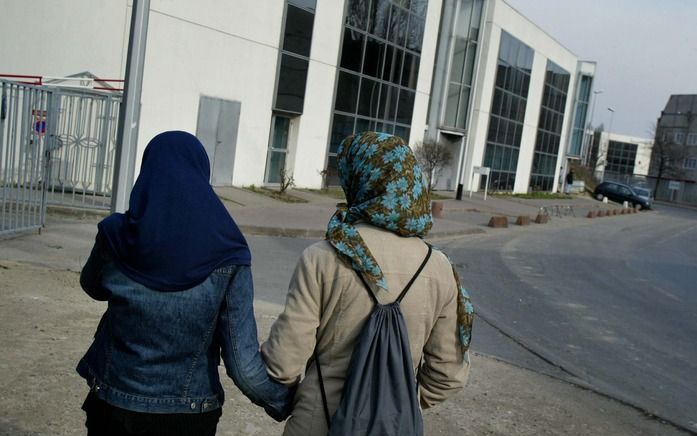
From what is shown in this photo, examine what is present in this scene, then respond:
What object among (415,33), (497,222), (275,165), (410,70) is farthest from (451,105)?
(275,165)

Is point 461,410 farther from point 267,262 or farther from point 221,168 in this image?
→ point 221,168

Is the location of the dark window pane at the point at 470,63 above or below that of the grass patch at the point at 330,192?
above

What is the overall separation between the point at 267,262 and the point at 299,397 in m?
9.24

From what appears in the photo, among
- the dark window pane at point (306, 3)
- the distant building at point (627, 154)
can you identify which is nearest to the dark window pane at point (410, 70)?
the dark window pane at point (306, 3)

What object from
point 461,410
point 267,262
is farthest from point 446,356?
point 267,262

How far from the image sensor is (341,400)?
250 centimetres

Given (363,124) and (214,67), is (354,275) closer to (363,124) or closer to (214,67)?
(214,67)

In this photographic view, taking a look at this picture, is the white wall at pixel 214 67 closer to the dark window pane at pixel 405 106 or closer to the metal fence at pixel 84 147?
the metal fence at pixel 84 147

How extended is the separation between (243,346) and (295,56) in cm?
2270

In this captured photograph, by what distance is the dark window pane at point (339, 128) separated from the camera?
90.8 ft

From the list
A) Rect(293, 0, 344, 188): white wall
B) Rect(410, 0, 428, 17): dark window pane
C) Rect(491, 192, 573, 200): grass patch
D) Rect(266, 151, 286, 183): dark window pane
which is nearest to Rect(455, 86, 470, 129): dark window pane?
Rect(491, 192, 573, 200): grass patch

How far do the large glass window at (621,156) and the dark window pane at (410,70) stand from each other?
308 feet

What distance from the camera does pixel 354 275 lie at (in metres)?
2.55

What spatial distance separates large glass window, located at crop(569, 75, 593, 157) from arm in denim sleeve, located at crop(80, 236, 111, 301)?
185 ft
